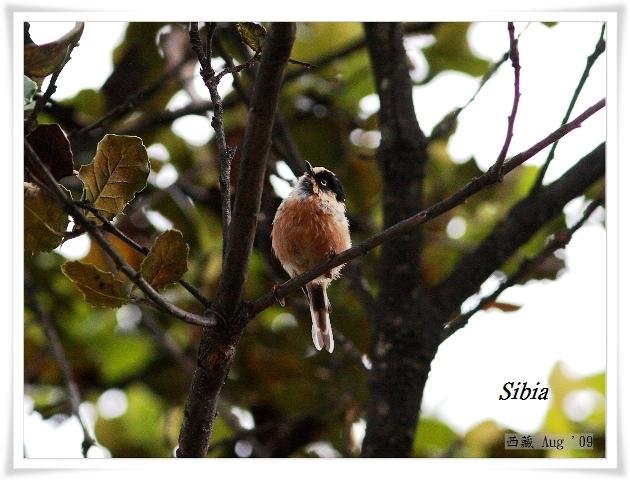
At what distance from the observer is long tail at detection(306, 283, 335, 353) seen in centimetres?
336

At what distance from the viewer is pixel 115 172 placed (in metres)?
1.97

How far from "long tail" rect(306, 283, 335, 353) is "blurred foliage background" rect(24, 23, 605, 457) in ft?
0.41

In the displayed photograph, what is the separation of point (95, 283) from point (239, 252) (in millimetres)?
347

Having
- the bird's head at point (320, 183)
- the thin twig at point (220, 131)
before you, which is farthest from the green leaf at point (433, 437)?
the thin twig at point (220, 131)

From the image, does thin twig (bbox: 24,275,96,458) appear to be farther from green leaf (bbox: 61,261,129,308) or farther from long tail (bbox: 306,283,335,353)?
long tail (bbox: 306,283,335,353)

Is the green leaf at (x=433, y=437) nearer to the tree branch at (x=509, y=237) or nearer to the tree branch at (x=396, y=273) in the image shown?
the tree branch at (x=396, y=273)

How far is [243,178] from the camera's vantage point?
191cm

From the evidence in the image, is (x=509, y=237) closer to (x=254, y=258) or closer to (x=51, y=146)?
(x=254, y=258)

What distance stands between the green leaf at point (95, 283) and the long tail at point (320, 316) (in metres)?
1.46

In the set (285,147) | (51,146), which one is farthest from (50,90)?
(285,147)

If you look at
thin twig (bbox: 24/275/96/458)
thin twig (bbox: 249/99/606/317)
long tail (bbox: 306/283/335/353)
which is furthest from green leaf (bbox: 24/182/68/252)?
long tail (bbox: 306/283/335/353)

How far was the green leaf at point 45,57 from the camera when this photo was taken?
2.21 meters
